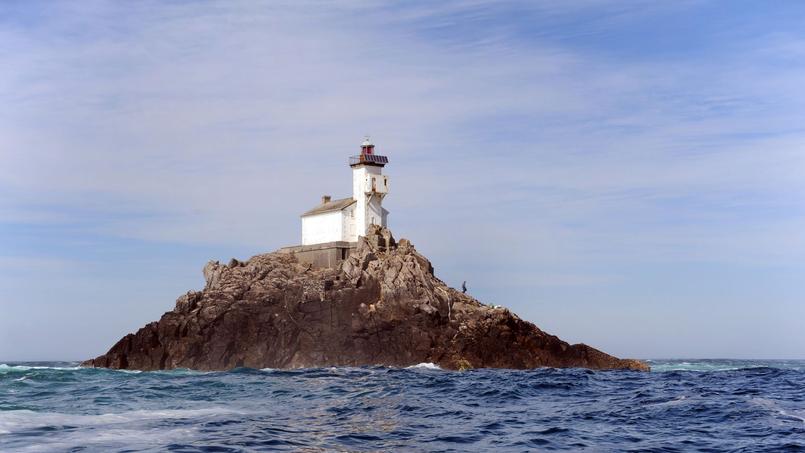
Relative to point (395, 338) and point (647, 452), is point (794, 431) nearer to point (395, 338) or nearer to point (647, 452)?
point (647, 452)

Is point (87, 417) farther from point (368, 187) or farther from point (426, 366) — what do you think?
point (368, 187)

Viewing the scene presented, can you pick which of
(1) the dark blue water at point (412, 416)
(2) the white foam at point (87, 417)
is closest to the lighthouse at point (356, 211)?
Result: (1) the dark blue water at point (412, 416)

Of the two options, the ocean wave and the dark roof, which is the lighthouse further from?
the ocean wave

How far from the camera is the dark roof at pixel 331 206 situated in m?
72.2

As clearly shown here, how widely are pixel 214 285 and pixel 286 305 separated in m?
7.54

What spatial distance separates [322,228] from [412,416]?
164 feet

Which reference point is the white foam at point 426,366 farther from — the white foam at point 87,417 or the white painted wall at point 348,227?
the white foam at point 87,417

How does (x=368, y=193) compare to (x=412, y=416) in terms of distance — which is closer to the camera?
(x=412, y=416)

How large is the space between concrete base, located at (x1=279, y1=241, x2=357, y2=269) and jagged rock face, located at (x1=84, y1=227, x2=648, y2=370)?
80.6 inches

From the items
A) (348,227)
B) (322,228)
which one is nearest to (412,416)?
(348,227)

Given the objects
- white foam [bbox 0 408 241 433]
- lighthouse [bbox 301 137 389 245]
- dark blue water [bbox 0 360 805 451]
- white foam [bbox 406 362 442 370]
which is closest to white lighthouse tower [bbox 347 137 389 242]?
lighthouse [bbox 301 137 389 245]

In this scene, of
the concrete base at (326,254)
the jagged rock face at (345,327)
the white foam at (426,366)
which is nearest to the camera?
the white foam at (426,366)

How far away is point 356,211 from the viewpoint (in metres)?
72.4

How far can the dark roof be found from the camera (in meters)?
72.2
